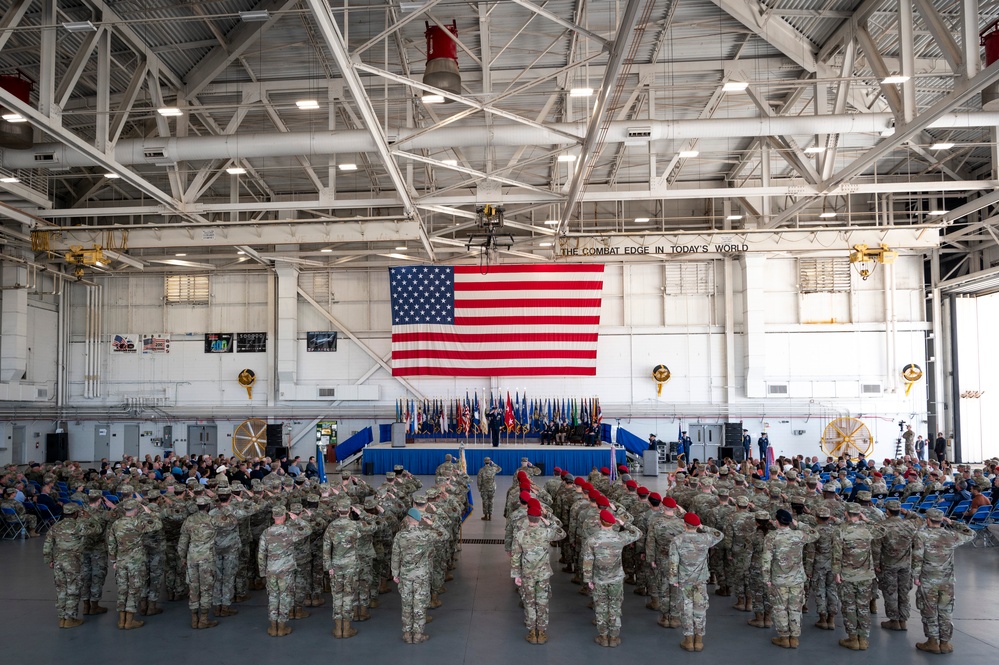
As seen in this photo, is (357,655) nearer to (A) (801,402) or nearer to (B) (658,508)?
(B) (658,508)

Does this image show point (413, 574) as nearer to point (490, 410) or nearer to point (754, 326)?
point (490, 410)

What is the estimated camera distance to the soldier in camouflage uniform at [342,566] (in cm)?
852

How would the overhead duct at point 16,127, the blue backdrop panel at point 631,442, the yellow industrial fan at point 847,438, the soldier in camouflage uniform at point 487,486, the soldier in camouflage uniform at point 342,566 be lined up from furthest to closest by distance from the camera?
1. the yellow industrial fan at point 847,438
2. the blue backdrop panel at point 631,442
3. the soldier in camouflage uniform at point 487,486
4. the overhead duct at point 16,127
5. the soldier in camouflage uniform at point 342,566

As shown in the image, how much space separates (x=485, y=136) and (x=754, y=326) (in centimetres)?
1660

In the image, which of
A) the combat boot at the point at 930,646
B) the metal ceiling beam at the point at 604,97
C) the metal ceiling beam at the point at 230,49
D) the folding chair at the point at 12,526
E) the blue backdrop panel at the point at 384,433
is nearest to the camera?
the combat boot at the point at 930,646

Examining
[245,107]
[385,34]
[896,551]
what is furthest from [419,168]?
[896,551]

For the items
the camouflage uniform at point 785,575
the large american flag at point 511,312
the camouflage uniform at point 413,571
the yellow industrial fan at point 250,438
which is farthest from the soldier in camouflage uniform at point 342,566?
the yellow industrial fan at point 250,438

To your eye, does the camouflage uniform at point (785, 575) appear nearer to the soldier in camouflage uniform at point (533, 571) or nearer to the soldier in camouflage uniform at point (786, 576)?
the soldier in camouflage uniform at point (786, 576)

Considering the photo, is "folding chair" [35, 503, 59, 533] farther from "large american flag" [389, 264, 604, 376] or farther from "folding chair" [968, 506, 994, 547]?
"folding chair" [968, 506, 994, 547]

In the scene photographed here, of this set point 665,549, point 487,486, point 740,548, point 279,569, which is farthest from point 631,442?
point 279,569

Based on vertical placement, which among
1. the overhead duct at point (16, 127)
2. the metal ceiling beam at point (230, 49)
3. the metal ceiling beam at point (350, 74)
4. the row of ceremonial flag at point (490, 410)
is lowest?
the row of ceremonial flag at point (490, 410)

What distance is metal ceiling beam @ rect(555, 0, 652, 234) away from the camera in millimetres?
Answer: 9633

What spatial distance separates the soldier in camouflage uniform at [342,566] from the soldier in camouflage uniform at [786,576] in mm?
4787

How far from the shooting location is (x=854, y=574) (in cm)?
822
